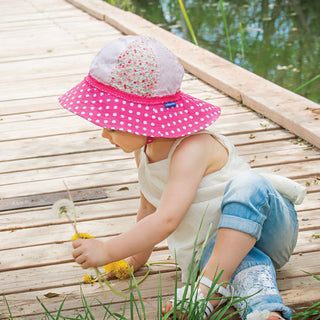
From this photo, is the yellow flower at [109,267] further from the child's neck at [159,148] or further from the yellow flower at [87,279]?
the child's neck at [159,148]

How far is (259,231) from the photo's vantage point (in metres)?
1.67

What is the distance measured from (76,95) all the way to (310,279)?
0.89 meters

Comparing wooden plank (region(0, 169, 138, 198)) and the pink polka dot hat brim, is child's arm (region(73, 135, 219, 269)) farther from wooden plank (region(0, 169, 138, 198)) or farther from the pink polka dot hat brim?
wooden plank (region(0, 169, 138, 198))

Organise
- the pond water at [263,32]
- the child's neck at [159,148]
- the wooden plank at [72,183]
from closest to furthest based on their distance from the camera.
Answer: the child's neck at [159,148] < the wooden plank at [72,183] < the pond water at [263,32]

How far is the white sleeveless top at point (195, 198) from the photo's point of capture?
1802 mm

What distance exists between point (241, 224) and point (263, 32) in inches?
237

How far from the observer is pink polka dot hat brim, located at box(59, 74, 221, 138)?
1.64 meters

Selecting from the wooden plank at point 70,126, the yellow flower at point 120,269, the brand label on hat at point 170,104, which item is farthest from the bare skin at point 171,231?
the wooden plank at point 70,126

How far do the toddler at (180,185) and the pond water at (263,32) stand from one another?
3397 millimetres

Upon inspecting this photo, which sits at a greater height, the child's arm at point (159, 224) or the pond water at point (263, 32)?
the child's arm at point (159, 224)

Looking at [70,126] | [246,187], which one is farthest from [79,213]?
[70,126]

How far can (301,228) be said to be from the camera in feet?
7.08

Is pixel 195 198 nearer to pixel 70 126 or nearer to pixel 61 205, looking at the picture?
pixel 61 205

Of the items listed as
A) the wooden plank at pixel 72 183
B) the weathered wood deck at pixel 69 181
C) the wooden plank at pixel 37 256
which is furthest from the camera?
the wooden plank at pixel 72 183
